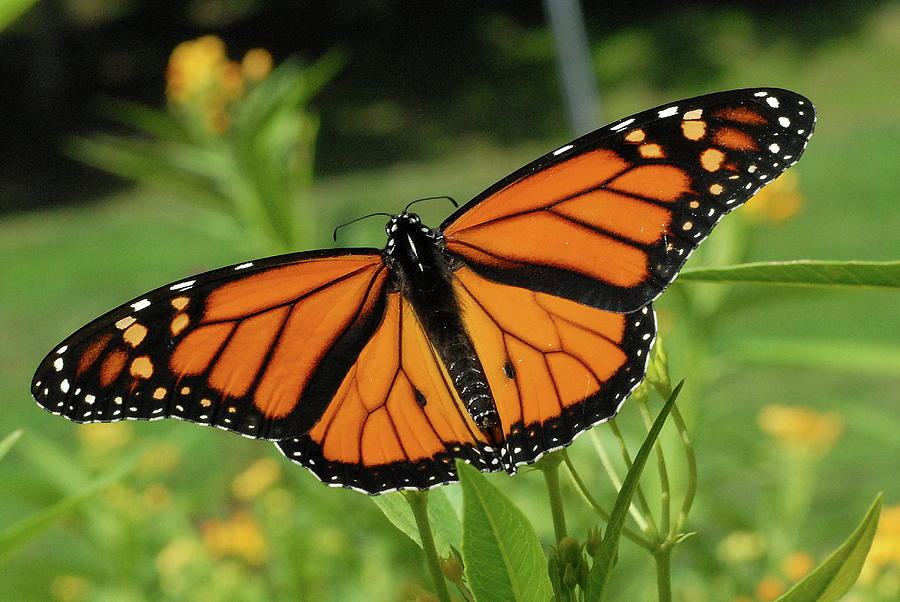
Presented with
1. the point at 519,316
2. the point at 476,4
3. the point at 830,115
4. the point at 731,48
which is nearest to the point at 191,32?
the point at 476,4

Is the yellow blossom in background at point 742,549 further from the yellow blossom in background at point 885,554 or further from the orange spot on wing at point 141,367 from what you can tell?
the orange spot on wing at point 141,367

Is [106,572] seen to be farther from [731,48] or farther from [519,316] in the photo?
[731,48]

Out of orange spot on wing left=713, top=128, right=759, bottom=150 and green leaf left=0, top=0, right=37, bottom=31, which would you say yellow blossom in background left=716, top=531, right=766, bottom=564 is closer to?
orange spot on wing left=713, top=128, right=759, bottom=150

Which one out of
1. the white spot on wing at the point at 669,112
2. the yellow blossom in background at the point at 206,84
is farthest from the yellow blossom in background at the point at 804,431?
the white spot on wing at the point at 669,112

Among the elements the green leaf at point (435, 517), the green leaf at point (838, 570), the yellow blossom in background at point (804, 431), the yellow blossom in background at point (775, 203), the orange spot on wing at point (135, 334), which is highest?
the yellow blossom in background at point (775, 203)

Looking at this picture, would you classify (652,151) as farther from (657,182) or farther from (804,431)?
(804,431)

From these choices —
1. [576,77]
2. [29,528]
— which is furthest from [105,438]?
[576,77]

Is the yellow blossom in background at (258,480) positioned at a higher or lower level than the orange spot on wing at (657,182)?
higher
